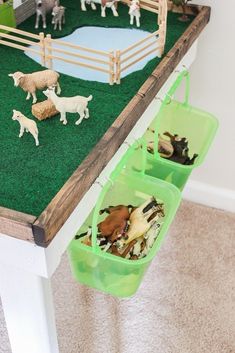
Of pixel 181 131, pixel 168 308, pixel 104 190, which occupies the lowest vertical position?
pixel 168 308

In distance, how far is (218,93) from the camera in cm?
168

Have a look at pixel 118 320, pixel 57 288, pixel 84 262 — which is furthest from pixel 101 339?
→ pixel 84 262

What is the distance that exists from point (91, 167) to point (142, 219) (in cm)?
25

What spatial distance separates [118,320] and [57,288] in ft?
0.71

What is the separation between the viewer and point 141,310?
1553 millimetres

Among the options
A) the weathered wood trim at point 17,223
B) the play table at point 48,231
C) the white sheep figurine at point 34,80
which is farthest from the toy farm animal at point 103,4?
the weathered wood trim at point 17,223

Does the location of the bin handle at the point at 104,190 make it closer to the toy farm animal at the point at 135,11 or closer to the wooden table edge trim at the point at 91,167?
the wooden table edge trim at the point at 91,167

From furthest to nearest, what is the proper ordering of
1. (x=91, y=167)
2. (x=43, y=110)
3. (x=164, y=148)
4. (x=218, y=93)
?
(x=218, y=93) < (x=164, y=148) < (x=43, y=110) < (x=91, y=167)

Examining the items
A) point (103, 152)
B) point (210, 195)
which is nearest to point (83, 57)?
point (103, 152)

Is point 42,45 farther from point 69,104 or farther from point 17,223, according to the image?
point 17,223

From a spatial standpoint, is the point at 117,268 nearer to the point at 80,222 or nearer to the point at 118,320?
the point at 80,222

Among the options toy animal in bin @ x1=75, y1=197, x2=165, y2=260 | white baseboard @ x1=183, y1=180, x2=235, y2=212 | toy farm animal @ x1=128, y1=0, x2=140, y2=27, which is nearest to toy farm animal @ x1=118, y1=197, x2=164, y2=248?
toy animal in bin @ x1=75, y1=197, x2=165, y2=260

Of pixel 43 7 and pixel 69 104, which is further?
pixel 43 7

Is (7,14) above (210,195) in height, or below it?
above
